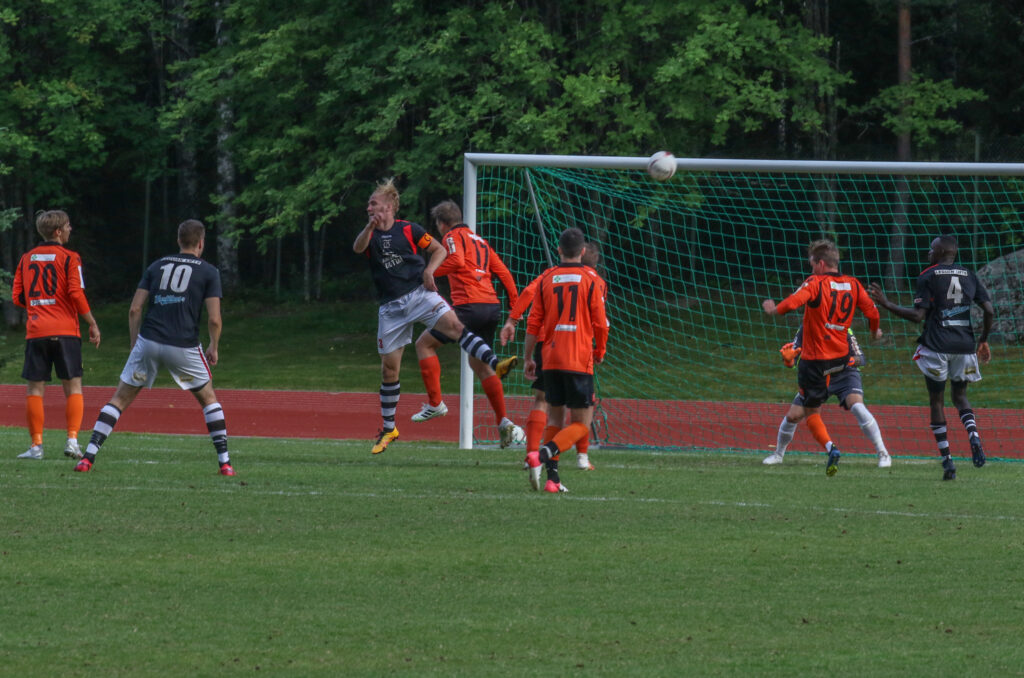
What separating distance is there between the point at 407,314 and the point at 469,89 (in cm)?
1499

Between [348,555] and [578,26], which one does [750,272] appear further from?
[348,555]

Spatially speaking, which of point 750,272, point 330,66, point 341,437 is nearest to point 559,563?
point 341,437

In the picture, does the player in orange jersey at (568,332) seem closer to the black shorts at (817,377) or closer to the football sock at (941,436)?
the black shorts at (817,377)

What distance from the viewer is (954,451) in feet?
51.7

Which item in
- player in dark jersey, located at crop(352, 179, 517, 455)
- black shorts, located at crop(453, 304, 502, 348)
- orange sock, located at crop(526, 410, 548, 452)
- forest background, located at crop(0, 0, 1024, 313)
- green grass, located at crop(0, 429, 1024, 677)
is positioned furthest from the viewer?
forest background, located at crop(0, 0, 1024, 313)

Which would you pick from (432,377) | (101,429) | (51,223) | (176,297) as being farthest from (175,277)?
(432,377)

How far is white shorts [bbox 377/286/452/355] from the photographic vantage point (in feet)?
38.2

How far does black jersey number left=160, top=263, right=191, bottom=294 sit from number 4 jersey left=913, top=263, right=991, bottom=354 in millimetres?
6179

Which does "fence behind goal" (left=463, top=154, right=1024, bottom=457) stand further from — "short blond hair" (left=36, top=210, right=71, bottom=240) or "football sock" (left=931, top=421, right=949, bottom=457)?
"short blond hair" (left=36, top=210, right=71, bottom=240)

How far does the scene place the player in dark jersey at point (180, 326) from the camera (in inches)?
395

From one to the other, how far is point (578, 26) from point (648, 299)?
9784mm

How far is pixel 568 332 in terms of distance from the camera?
373 inches

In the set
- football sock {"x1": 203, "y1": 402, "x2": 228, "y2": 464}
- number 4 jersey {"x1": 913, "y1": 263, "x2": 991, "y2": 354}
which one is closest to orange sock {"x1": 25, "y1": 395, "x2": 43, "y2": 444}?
football sock {"x1": 203, "y1": 402, "x2": 228, "y2": 464}

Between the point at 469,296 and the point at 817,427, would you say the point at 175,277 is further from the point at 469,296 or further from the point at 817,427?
the point at 817,427
